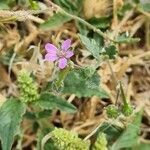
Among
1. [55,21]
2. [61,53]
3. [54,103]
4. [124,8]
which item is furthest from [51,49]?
[124,8]

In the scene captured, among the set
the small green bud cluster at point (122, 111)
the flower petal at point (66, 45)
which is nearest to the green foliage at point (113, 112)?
the small green bud cluster at point (122, 111)

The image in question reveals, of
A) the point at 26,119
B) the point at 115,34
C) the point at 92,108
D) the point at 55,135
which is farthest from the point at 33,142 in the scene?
the point at 115,34

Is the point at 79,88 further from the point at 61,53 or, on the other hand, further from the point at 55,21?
the point at 55,21

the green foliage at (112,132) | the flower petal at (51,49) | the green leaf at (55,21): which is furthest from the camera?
the green leaf at (55,21)

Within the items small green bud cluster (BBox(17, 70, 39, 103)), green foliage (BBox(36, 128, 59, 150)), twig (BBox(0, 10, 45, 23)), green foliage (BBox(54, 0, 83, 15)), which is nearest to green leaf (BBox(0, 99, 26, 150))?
small green bud cluster (BBox(17, 70, 39, 103))

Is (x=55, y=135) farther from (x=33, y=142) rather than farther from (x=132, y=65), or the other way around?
(x=132, y=65)

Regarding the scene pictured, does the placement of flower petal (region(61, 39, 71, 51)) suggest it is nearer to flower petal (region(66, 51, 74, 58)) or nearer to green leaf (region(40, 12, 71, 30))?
flower petal (region(66, 51, 74, 58))

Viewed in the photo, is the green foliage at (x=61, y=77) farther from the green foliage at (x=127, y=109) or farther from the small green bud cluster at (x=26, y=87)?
the green foliage at (x=127, y=109)
